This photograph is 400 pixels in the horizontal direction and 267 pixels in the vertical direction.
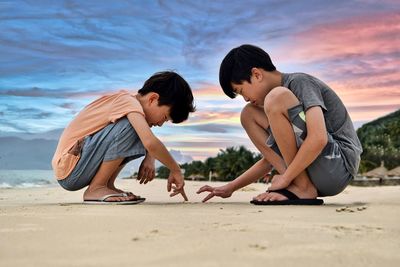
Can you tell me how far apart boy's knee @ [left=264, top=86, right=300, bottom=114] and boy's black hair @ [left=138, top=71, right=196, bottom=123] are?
78 cm

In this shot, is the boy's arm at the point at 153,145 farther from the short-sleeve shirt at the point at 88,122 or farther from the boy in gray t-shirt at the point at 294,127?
the boy in gray t-shirt at the point at 294,127

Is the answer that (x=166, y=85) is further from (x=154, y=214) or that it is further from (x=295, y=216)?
(x=295, y=216)

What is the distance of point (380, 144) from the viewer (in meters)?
35.9

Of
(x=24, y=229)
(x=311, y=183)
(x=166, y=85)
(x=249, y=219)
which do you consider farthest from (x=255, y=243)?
(x=166, y=85)

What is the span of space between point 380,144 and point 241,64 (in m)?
34.8

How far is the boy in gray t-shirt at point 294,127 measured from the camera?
3225 millimetres

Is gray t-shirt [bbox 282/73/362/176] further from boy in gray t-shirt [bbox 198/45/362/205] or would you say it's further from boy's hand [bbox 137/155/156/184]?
boy's hand [bbox 137/155/156/184]

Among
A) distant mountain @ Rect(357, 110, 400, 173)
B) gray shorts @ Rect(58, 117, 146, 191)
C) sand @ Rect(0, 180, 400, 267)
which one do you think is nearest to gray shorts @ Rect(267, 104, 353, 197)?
sand @ Rect(0, 180, 400, 267)

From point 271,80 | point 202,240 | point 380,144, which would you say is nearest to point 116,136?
point 271,80

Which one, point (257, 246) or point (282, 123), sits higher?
point (282, 123)

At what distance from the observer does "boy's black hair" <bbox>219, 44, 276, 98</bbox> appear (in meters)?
3.48

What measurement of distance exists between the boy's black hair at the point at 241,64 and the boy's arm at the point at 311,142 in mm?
521

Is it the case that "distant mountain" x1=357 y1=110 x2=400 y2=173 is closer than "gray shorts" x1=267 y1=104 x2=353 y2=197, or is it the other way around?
"gray shorts" x1=267 y1=104 x2=353 y2=197

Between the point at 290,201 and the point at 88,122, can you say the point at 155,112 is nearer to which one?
the point at 88,122
